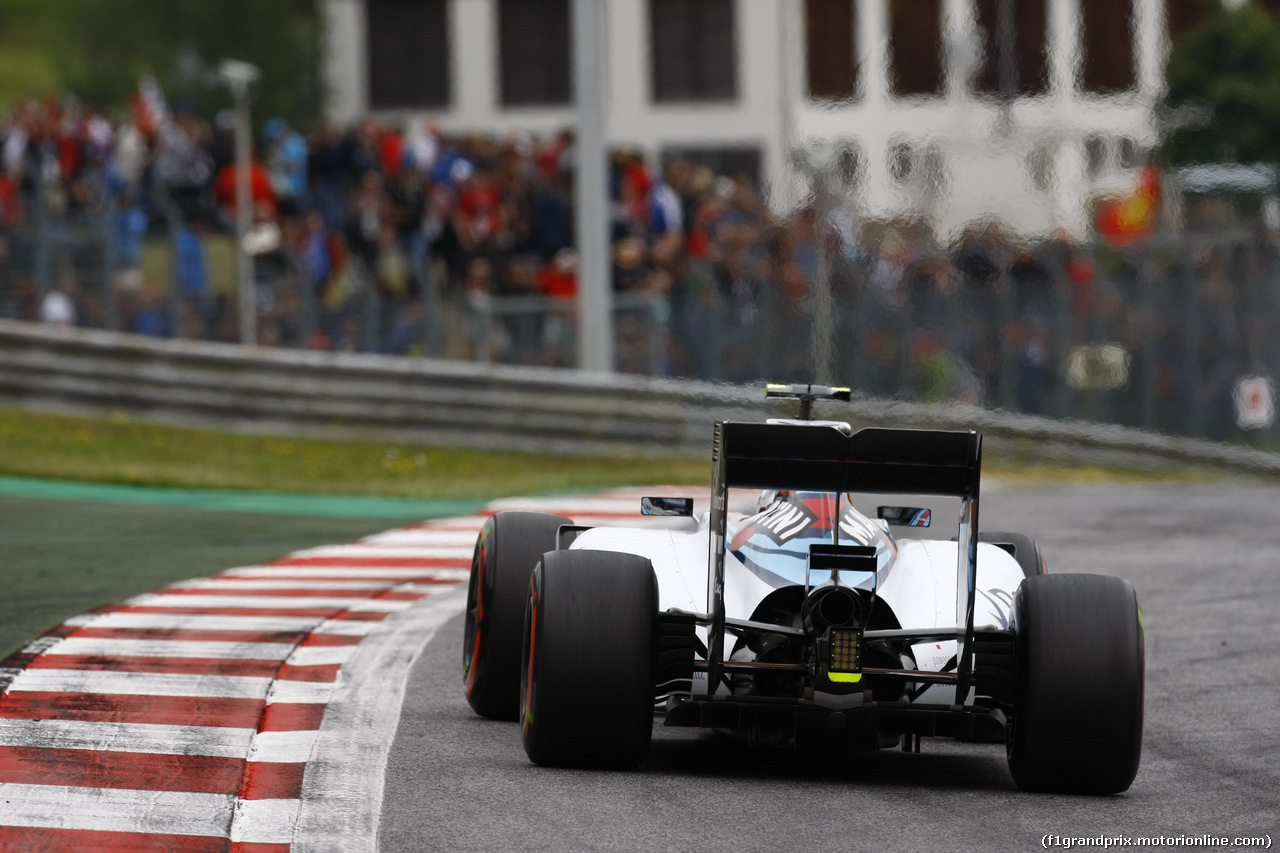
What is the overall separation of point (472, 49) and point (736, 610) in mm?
32501

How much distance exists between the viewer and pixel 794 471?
6.09 meters

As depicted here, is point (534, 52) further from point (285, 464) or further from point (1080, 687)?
point (1080, 687)

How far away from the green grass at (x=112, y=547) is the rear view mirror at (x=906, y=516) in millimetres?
3687

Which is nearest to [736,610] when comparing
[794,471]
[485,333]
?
[794,471]

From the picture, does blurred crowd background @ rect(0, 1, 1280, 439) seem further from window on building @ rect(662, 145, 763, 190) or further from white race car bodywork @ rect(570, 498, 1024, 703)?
white race car bodywork @ rect(570, 498, 1024, 703)

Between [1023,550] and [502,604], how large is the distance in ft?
6.56

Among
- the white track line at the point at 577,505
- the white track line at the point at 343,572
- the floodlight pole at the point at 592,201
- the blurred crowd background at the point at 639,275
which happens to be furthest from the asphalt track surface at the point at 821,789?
the blurred crowd background at the point at 639,275

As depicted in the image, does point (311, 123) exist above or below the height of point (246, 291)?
above

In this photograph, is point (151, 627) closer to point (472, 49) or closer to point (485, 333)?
point (485, 333)

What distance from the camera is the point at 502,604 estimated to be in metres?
7.07

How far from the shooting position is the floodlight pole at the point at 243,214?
1816 cm

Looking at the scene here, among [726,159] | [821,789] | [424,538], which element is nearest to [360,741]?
[821,789]

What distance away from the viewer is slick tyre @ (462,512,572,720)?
7078 mm

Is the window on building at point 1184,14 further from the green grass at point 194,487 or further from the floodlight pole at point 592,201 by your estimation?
the floodlight pole at point 592,201
